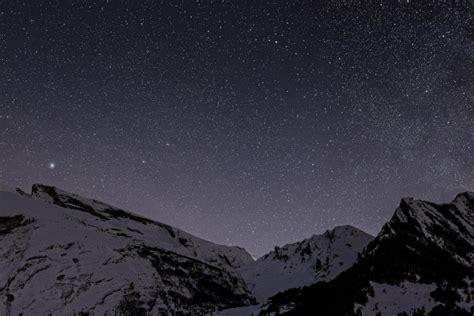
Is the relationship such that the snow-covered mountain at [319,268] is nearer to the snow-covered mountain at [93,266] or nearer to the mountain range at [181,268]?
the mountain range at [181,268]

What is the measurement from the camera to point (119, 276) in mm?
108250

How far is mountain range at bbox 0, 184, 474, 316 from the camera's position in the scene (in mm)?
56219

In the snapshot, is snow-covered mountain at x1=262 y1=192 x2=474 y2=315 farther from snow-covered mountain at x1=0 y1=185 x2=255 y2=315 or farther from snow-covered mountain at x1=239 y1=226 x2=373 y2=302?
snow-covered mountain at x1=239 y1=226 x2=373 y2=302

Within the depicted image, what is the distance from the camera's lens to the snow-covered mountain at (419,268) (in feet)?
158

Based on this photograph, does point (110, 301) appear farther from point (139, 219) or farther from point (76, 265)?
point (139, 219)

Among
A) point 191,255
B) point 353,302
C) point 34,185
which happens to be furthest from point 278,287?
point 353,302

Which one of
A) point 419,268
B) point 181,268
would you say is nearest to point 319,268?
point 181,268

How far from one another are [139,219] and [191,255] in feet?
83.9

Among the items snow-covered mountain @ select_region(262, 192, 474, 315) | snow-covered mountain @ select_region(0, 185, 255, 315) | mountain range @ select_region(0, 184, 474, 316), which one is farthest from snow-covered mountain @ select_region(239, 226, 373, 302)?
snow-covered mountain @ select_region(262, 192, 474, 315)

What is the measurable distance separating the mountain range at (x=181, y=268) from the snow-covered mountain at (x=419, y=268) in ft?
0.49

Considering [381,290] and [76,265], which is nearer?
[381,290]

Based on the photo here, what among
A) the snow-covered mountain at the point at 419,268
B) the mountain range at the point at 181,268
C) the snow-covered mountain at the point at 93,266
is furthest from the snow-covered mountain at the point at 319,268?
the snow-covered mountain at the point at 419,268

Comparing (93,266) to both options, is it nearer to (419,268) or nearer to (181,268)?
(181,268)

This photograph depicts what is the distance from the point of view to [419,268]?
60656 millimetres
